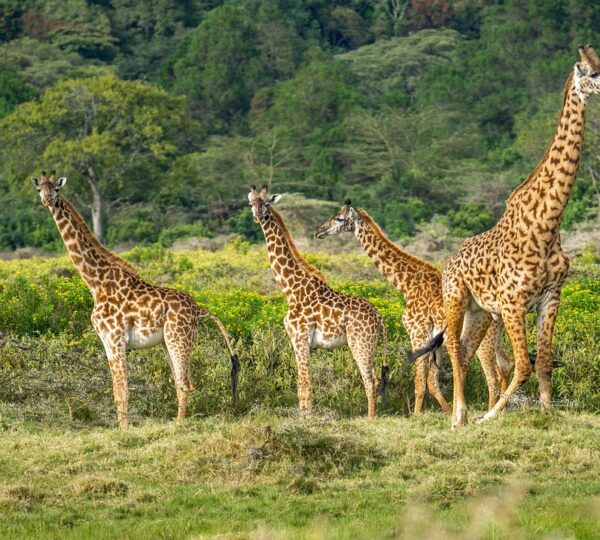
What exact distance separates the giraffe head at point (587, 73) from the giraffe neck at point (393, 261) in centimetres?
302

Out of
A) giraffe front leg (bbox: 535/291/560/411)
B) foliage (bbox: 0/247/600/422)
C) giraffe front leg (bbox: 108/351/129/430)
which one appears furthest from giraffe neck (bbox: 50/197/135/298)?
giraffe front leg (bbox: 535/291/560/411)

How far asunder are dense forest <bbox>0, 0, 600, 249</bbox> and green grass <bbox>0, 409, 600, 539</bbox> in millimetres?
25820

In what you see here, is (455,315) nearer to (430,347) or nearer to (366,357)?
(430,347)

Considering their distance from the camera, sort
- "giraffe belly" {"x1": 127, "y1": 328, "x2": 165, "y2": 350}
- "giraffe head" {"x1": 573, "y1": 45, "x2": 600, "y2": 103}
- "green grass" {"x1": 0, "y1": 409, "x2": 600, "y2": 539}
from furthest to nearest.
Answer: "giraffe belly" {"x1": 127, "y1": 328, "x2": 165, "y2": 350}
"giraffe head" {"x1": 573, "y1": 45, "x2": 600, "y2": 103}
"green grass" {"x1": 0, "y1": 409, "x2": 600, "y2": 539}

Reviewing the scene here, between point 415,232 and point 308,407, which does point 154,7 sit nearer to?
point 415,232

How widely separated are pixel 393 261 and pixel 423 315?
0.76m

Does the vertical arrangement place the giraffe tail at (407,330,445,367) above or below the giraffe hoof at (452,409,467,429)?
above

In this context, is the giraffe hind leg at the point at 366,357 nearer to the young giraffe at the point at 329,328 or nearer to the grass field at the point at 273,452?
the young giraffe at the point at 329,328

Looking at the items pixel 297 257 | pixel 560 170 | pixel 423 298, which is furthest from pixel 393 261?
pixel 560 170

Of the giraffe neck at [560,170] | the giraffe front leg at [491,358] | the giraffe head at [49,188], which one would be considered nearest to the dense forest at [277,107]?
the giraffe head at [49,188]

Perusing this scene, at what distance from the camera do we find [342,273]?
24969 mm

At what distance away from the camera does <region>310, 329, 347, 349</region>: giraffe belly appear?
46.3 feet

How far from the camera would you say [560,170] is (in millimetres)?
12562

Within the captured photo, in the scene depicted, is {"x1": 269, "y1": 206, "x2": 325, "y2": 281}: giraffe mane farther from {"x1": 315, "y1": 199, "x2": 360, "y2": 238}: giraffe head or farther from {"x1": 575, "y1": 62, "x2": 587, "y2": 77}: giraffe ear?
{"x1": 575, "y1": 62, "x2": 587, "y2": 77}: giraffe ear
